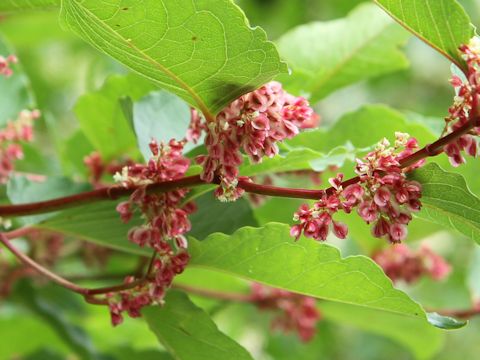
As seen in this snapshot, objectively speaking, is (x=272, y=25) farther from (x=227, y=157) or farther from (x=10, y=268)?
(x=227, y=157)

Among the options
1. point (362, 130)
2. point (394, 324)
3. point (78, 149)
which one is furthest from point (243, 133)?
point (394, 324)

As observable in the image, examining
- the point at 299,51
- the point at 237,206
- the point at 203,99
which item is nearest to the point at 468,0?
the point at 299,51

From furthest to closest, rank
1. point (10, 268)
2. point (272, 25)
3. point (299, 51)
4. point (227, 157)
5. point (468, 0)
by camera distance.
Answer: point (272, 25) < point (468, 0) < point (10, 268) < point (299, 51) < point (227, 157)

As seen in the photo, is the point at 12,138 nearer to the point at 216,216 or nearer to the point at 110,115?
the point at 110,115

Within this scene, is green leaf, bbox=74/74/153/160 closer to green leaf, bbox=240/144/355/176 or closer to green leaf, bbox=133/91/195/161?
green leaf, bbox=133/91/195/161

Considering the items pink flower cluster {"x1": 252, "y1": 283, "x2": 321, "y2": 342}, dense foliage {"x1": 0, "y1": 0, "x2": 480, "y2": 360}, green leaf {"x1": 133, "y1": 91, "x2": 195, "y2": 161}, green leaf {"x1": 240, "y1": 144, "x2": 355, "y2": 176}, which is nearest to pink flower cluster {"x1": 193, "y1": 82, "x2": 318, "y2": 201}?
dense foliage {"x1": 0, "y1": 0, "x2": 480, "y2": 360}

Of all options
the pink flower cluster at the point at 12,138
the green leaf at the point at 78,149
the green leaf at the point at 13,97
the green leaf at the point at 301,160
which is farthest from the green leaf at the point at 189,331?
the green leaf at the point at 78,149

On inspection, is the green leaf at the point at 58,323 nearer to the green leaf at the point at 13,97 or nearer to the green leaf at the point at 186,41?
the green leaf at the point at 13,97
